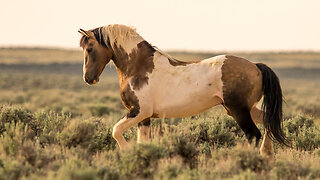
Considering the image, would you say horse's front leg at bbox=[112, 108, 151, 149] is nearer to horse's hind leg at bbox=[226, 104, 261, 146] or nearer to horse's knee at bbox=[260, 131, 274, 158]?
horse's hind leg at bbox=[226, 104, 261, 146]

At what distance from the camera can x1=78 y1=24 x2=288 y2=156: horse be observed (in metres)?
5.99

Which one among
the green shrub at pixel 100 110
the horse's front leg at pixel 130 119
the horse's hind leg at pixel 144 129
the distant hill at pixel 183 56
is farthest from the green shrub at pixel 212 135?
the distant hill at pixel 183 56

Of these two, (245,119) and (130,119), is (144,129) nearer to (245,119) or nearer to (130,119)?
(130,119)

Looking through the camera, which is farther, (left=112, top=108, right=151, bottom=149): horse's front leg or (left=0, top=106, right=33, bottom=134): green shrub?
(left=0, top=106, right=33, bottom=134): green shrub

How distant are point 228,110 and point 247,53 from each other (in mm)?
77189

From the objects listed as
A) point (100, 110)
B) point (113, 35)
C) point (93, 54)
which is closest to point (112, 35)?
point (113, 35)

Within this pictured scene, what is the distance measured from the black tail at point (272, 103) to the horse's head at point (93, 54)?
236cm

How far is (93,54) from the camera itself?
6.47 metres

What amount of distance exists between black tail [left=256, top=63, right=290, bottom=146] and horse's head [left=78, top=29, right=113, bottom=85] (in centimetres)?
236

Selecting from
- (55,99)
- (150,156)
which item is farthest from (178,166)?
(55,99)

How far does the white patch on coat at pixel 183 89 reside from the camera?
238 inches

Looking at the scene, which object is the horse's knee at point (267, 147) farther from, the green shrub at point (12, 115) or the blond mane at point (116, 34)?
the green shrub at point (12, 115)

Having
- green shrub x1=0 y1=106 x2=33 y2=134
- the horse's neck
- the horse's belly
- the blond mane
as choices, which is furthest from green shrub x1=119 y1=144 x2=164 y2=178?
green shrub x1=0 y1=106 x2=33 y2=134

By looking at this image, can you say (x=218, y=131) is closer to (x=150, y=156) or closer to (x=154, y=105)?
(x=154, y=105)
